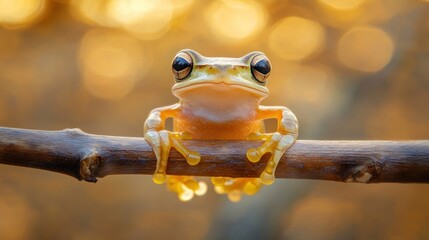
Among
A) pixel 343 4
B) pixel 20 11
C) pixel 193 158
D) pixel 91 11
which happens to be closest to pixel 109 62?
pixel 91 11

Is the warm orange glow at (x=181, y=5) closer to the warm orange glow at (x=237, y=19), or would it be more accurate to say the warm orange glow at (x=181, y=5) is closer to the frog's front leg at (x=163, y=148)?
the warm orange glow at (x=237, y=19)

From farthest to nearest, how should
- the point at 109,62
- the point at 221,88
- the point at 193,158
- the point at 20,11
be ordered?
the point at 109,62, the point at 20,11, the point at 221,88, the point at 193,158

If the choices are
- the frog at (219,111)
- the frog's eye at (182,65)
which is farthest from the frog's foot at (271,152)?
the frog's eye at (182,65)

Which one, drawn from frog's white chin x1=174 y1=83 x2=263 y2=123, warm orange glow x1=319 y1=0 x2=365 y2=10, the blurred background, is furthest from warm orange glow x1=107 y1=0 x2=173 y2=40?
frog's white chin x1=174 y1=83 x2=263 y2=123

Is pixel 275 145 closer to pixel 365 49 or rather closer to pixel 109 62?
pixel 365 49

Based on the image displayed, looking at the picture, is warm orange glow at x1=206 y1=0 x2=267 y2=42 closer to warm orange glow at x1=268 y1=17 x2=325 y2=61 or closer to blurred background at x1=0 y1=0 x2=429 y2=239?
blurred background at x1=0 y1=0 x2=429 y2=239

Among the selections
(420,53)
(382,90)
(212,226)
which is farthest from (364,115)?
(212,226)
